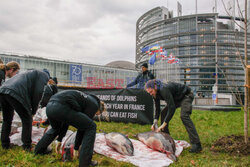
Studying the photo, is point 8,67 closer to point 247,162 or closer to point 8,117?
point 8,117

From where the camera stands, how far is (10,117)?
10.4 ft

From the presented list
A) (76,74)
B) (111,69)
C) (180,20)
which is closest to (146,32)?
(180,20)

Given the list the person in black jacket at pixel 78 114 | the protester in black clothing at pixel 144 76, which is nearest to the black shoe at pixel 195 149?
the person in black jacket at pixel 78 114

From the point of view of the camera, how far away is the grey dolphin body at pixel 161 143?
3298 millimetres

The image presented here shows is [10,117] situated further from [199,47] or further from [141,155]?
[199,47]

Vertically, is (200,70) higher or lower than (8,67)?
higher

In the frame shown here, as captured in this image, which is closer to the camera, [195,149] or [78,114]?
[78,114]

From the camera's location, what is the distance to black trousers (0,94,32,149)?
290 centimetres

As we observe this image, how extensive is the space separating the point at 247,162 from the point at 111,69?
4452 cm

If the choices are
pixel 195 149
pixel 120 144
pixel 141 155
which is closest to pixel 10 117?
pixel 120 144

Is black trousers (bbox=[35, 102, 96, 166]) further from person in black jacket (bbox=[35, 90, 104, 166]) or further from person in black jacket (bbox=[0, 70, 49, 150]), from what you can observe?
person in black jacket (bbox=[0, 70, 49, 150])

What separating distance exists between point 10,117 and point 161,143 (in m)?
2.89

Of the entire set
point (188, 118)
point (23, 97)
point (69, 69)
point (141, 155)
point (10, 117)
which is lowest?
point (141, 155)

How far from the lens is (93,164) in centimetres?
261
